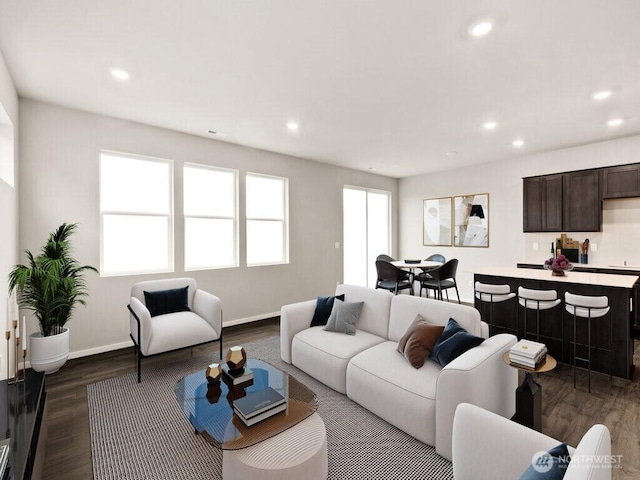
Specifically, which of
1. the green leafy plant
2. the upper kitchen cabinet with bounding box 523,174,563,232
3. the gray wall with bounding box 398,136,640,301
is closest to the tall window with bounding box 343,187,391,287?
the gray wall with bounding box 398,136,640,301

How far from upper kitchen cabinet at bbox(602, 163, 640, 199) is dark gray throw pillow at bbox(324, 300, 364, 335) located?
4394 mm

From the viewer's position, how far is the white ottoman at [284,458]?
4.86ft

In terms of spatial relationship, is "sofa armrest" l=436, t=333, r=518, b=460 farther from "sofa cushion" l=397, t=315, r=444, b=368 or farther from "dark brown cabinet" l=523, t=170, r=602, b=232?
"dark brown cabinet" l=523, t=170, r=602, b=232

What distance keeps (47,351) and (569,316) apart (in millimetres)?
5171

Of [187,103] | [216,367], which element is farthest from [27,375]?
[187,103]

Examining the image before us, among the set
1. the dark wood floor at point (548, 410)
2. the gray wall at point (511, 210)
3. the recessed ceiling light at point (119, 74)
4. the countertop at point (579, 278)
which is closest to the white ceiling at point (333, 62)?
the recessed ceiling light at point (119, 74)

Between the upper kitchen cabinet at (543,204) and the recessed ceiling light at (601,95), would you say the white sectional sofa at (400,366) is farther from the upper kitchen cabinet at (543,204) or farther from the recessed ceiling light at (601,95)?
the upper kitchen cabinet at (543,204)

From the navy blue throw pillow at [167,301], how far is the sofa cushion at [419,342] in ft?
8.56

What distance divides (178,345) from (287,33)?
115 inches

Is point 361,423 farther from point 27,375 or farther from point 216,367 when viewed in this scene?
point 27,375

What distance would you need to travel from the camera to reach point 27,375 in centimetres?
234

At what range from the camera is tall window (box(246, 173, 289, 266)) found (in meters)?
5.14

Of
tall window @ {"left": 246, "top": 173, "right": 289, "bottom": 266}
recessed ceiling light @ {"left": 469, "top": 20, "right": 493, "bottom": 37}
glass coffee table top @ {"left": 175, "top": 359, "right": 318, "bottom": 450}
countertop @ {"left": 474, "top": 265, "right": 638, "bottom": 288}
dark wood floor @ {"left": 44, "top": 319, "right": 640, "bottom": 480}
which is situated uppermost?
recessed ceiling light @ {"left": 469, "top": 20, "right": 493, "bottom": 37}

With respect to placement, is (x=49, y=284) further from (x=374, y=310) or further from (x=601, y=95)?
(x=601, y=95)
